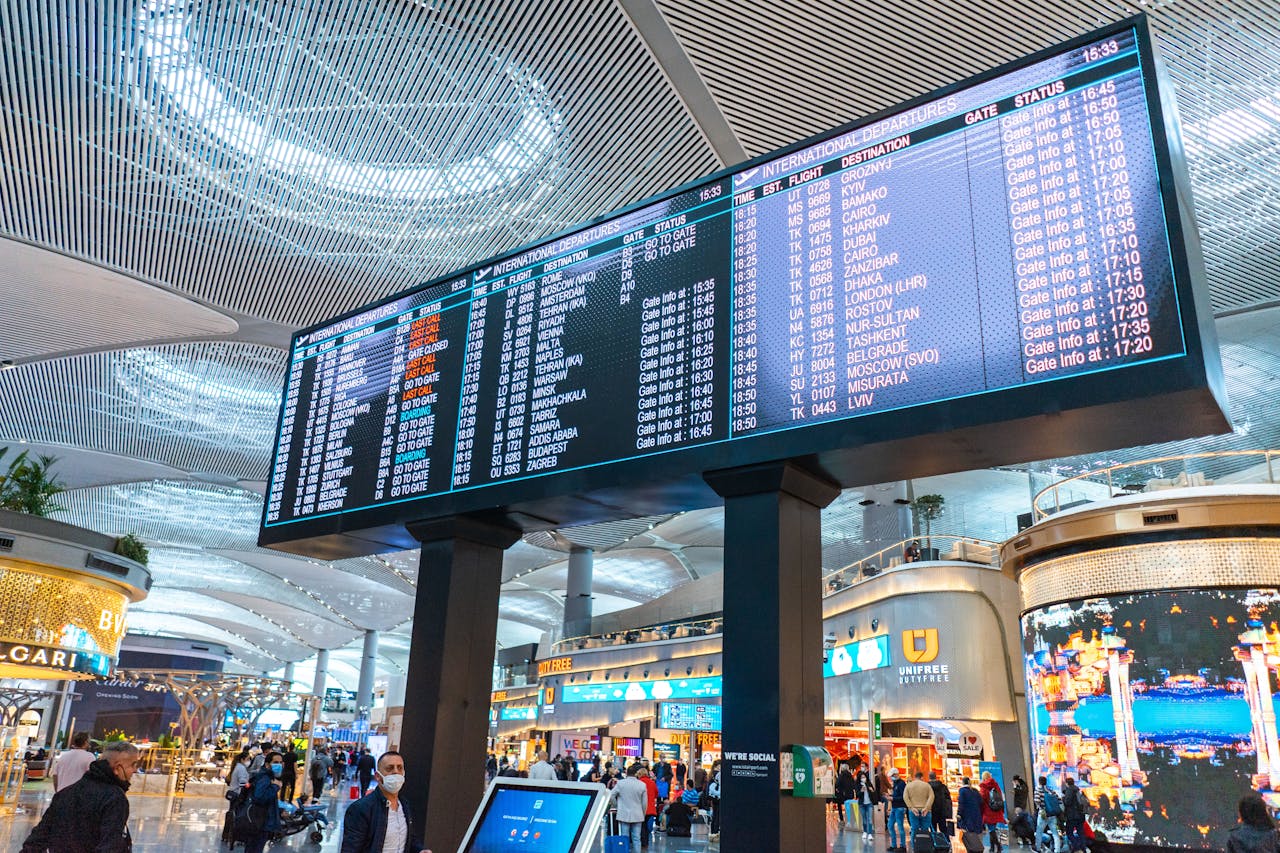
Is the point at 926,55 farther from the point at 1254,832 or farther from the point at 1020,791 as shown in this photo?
the point at 1020,791

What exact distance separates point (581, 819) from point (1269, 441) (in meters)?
27.6

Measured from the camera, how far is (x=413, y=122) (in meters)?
12.5

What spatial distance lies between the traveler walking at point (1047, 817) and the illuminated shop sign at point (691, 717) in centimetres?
1251

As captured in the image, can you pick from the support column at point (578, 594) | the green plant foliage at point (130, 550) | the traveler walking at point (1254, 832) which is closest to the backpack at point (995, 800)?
the traveler walking at point (1254, 832)

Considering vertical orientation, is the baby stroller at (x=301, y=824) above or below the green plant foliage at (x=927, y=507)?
below

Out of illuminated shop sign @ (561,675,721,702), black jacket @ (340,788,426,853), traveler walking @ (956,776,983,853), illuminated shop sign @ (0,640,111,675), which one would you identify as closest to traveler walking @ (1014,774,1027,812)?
traveler walking @ (956,776,983,853)

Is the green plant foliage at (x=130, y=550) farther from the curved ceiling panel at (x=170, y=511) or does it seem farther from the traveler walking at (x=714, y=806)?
the curved ceiling panel at (x=170, y=511)

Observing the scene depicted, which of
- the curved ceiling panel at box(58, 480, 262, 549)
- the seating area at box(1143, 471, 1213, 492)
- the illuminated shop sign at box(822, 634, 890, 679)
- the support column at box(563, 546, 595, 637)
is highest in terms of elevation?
the curved ceiling panel at box(58, 480, 262, 549)

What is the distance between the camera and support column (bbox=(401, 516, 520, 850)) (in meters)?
8.17

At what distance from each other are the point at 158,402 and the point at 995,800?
21.6 m

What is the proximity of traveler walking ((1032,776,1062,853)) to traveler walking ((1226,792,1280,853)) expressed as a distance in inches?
343

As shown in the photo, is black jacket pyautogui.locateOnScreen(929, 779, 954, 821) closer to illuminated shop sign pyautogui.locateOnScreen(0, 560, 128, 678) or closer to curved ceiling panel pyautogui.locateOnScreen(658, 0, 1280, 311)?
curved ceiling panel pyautogui.locateOnScreen(658, 0, 1280, 311)

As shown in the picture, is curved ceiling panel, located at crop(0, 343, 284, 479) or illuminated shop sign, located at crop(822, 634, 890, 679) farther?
curved ceiling panel, located at crop(0, 343, 284, 479)

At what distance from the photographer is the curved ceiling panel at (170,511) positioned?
3297 cm
